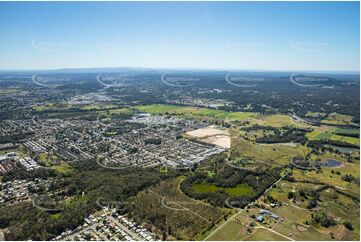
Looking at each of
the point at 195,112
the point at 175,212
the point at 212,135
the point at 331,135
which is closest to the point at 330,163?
the point at 331,135

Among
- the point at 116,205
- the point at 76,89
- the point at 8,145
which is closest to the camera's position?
the point at 116,205

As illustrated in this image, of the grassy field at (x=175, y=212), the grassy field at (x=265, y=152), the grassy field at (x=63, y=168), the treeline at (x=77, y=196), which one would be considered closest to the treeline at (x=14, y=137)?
the grassy field at (x=63, y=168)

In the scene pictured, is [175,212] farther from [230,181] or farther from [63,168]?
[63,168]

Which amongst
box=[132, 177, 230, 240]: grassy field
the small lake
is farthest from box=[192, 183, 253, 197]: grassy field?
the small lake

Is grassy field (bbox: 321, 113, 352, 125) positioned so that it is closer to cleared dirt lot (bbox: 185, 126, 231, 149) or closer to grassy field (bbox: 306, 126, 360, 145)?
grassy field (bbox: 306, 126, 360, 145)

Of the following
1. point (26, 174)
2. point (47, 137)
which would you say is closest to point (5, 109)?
point (47, 137)

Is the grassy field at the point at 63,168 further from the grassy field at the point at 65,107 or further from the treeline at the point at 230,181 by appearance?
the grassy field at the point at 65,107

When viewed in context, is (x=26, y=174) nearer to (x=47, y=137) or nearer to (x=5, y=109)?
(x=47, y=137)

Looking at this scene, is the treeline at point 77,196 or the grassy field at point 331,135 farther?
the grassy field at point 331,135
